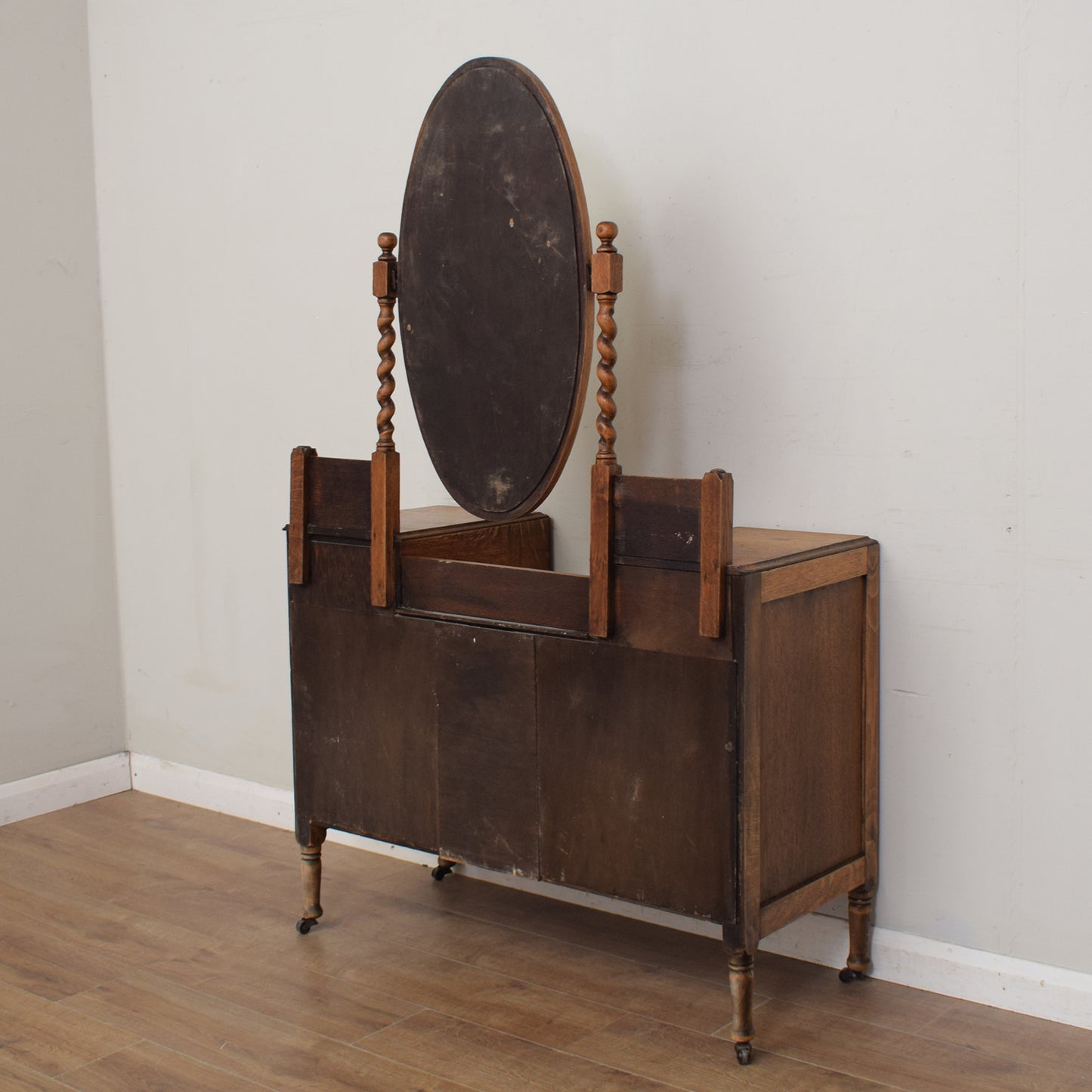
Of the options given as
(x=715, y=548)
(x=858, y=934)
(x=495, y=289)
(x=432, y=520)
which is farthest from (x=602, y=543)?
(x=858, y=934)

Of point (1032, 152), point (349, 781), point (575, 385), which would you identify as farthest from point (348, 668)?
point (1032, 152)

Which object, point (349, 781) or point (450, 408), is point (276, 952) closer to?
point (349, 781)

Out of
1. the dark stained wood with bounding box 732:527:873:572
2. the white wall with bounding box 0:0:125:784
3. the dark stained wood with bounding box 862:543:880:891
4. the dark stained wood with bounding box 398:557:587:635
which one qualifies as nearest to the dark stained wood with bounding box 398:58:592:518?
the dark stained wood with bounding box 398:557:587:635

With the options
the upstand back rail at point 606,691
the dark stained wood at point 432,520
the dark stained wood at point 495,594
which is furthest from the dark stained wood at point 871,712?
the dark stained wood at point 432,520

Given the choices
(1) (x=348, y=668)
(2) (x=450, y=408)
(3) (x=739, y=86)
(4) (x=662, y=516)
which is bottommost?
(1) (x=348, y=668)

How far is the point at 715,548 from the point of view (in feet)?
7.02

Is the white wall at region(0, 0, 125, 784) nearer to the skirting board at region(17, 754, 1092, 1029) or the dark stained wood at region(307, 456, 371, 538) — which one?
the skirting board at region(17, 754, 1092, 1029)

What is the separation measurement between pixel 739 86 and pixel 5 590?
2.34 meters

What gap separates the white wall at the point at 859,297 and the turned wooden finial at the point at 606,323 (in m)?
0.41

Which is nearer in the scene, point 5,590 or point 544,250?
point 544,250

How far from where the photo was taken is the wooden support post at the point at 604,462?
227 cm

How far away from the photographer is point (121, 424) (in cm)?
384

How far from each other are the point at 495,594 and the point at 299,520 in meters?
0.50

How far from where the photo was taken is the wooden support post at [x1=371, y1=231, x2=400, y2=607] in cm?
257
